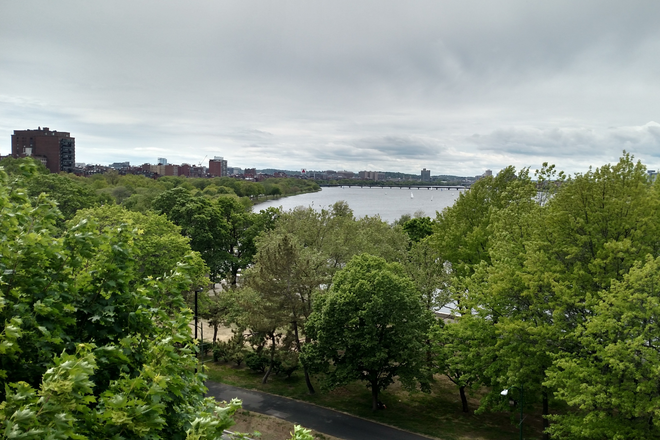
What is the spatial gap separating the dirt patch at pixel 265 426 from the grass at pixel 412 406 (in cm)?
280

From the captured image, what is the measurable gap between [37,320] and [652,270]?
45.3 ft

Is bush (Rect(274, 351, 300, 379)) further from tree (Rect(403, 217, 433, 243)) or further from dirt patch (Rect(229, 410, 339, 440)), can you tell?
tree (Rect(403, 217, 433, 243))

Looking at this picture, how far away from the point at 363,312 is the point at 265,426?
19.9ft

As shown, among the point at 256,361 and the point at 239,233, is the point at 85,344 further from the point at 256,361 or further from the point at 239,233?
the point at 239,233

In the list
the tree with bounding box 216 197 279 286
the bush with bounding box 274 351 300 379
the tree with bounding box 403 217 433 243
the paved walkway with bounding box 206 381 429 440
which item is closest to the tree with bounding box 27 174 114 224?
the tree with bounding box 216 197 279 286

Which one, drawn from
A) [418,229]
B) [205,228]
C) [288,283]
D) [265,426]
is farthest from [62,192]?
[418,229]

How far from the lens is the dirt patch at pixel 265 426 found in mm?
17078

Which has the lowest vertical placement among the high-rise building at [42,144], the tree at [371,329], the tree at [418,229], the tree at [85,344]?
the tree at [371,329]

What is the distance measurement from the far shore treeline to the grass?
0.72m

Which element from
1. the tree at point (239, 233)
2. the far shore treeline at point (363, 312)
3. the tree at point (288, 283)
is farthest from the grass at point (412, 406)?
the tree at point (239, 233)

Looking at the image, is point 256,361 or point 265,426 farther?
point 256,361

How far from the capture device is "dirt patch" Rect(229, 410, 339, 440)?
17078 mm

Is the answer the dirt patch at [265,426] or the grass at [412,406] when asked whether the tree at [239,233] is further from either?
the dirt patch at [265,426]

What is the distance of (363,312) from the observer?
18.1 metres
